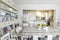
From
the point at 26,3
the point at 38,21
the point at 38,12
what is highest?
the point at 26,3

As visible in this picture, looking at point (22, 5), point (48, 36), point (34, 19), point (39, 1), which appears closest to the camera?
point (48, 36)

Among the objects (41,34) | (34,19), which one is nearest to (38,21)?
(34,19)

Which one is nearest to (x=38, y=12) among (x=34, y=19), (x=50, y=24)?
(x=34, y=19)

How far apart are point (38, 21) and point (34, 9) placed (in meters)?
Result: 0.67

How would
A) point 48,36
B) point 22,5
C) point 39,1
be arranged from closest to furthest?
point 48,36, point 39,1, point 22,5

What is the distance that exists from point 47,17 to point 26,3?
1.32 metres

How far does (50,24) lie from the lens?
5.47m

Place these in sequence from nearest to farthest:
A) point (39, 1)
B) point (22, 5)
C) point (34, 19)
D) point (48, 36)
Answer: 1. point (48, 36)
2. point (39, 1)
3. point (22, 5)
4. point (34, 19)

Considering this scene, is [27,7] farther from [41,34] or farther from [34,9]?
[41,34]

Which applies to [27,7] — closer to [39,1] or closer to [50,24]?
[39,1]

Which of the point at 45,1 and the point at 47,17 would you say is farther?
the point at 47,17

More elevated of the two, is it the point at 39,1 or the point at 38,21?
the point at 39,1

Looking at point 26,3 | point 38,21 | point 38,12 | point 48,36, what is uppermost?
point 26,3

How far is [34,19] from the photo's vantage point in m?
5.37
